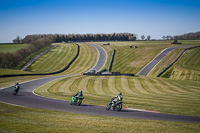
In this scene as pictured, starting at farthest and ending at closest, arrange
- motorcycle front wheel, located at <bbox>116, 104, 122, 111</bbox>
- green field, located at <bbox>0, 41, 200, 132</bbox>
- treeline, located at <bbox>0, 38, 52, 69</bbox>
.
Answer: treeline, located at <bbox>0, 38, 52, 69</bbox>, motorcycle front wheel, located at <bbox>116, 104, 122, 111</bbox>, green field, located at <bbox>0, 41, 200, 132</bbox>

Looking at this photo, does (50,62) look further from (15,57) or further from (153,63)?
(153,63)

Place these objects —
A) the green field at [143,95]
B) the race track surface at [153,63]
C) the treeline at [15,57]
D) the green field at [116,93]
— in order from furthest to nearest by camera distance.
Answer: the treeline at [15,57]
the race track surface at [153,63]
the green field at [143,95]
the green field at [116,93]

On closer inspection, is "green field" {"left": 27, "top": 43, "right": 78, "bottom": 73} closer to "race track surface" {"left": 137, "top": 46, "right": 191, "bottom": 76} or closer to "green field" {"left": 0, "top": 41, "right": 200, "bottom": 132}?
"green field" {"left": 0, "top": 41, "right": 200, "bottom": 132}

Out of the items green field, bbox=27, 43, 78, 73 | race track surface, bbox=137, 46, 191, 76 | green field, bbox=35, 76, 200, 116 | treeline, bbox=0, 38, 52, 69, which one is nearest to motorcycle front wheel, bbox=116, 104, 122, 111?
green field, bbox=35, 76, 200, 116

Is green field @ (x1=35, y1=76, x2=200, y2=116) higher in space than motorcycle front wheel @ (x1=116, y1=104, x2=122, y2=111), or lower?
lower

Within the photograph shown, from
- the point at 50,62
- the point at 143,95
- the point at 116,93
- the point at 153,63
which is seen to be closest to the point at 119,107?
the point at 143,95

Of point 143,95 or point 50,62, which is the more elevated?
point 50,62

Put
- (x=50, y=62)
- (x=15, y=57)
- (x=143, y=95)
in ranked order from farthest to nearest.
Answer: (x=50, y=62) → (x=15, y=57) → (x=143, y=95)

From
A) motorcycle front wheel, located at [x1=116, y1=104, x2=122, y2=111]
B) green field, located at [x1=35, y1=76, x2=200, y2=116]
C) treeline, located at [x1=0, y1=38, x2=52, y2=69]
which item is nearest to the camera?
motorcycle front wheel, located at [x1=116, y1=104, x2=122, y2=111]

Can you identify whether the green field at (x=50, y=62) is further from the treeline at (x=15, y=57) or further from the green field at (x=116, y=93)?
the treeline at (x=15, y=57)

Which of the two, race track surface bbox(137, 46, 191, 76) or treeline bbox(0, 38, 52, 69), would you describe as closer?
race track surface bbox(137, 46, 191, 76)

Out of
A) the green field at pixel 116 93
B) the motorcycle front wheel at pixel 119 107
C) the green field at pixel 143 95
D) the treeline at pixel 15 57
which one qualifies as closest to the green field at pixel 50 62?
the green field at pixel 116 93

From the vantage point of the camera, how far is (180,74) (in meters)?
64.9

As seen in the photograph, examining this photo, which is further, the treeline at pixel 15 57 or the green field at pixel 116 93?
the treeline at pixel 15 57
